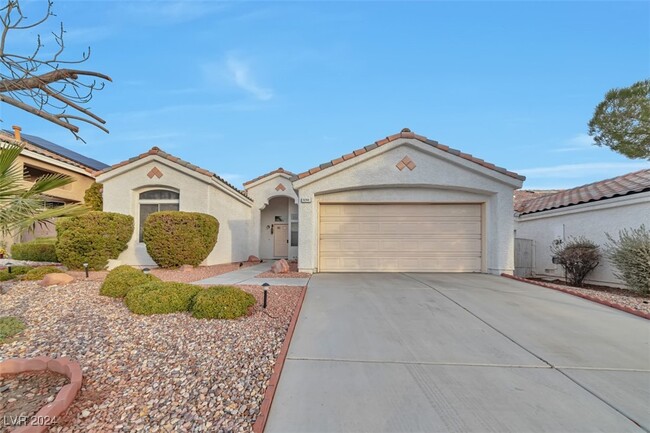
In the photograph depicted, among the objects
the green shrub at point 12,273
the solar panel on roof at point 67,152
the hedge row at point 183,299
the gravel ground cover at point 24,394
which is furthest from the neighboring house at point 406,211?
the solar panel on roof at point 67,152

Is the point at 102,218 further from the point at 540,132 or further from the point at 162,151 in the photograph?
the point at 540,132

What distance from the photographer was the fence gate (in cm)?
1236

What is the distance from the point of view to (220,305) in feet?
15.6

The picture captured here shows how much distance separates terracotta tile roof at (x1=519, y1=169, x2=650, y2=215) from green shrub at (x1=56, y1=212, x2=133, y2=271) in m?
15.6

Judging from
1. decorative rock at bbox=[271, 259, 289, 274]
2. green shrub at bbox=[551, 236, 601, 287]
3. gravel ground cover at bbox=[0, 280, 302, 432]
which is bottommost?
gravel ground cover at bbox=[0, 280, 302, 432]

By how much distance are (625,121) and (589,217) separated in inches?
124

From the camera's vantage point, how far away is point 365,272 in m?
9.79

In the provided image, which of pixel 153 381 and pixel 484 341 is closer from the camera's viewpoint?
pixel 153 381

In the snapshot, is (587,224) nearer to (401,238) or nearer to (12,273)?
(401,238)

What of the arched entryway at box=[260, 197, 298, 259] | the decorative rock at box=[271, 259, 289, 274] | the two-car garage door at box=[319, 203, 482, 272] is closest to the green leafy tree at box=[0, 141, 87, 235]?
the decorative rock at box=[271, 259, 289, 274]

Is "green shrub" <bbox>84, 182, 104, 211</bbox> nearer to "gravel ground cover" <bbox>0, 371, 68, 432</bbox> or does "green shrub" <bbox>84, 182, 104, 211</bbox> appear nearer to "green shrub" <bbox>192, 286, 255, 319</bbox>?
"green shrub" <bbox>192, 286, 255, 319</bbox>

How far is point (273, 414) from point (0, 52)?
154 inches

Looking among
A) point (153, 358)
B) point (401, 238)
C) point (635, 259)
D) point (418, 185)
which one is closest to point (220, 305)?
point (153, 358)

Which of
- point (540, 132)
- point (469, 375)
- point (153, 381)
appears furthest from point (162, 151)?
point (540, 132)
